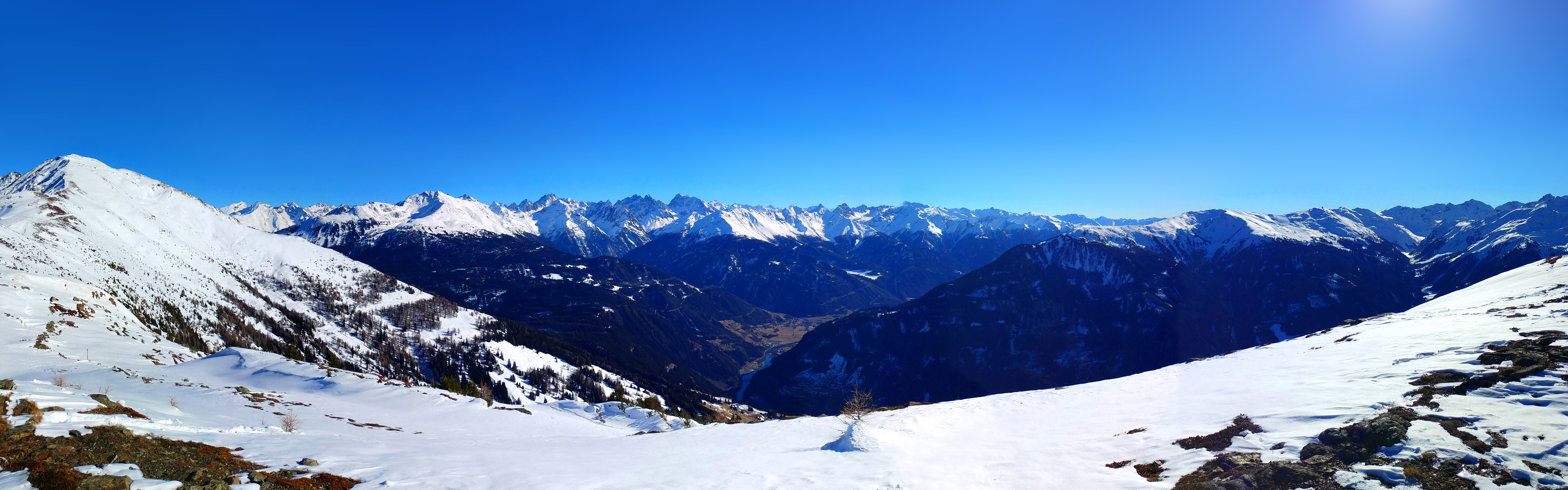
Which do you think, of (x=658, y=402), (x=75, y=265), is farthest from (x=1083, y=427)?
(x=75, y=265)

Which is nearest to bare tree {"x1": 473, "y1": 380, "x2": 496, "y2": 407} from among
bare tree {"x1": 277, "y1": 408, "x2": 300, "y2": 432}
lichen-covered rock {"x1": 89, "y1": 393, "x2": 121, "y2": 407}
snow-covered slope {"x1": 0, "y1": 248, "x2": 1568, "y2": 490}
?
snow-covered slope {"x1": 0, "y1": 248, "x2": 1568, "y2": 490}

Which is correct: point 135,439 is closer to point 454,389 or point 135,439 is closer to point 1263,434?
point 1263,434

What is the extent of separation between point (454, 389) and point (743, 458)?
249 ft

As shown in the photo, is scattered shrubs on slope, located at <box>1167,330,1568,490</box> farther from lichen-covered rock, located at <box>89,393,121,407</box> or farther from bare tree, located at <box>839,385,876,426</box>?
lichen-covered rock, located at <box>89,393,121,407</box>

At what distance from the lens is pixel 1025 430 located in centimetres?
2892

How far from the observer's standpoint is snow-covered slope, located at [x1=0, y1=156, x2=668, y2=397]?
7444 centimetres

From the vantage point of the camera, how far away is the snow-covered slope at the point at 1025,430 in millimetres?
16547

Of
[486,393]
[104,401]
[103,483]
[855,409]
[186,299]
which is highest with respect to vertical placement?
[186,299]

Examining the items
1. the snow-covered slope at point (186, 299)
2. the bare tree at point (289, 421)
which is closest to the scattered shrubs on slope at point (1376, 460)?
the bare tree at point (289, 421)

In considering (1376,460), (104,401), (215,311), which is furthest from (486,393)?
(215,311)

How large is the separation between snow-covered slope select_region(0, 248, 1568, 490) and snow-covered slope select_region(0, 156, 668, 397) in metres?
37.9

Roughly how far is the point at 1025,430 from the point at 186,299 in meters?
174

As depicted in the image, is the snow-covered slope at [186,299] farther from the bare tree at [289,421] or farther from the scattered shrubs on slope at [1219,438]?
the scattered shrubs on slope at [1219,438]

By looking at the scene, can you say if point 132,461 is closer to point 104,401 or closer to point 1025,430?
point 104,401
